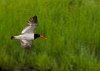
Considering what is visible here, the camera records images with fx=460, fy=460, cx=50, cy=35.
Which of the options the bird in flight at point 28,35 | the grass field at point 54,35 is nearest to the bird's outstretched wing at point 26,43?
the bird in flight at point 28,35

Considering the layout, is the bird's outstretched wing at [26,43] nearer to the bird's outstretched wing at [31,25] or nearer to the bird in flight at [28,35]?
the bird in flight at [28,35]

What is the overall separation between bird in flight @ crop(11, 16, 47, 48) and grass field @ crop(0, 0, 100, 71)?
0.52ft

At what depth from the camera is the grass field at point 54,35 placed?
17.8ft

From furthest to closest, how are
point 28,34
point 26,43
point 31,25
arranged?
point 31,25, point 28,34, point 26,43

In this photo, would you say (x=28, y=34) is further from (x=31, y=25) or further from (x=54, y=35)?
(x=54, y=35)

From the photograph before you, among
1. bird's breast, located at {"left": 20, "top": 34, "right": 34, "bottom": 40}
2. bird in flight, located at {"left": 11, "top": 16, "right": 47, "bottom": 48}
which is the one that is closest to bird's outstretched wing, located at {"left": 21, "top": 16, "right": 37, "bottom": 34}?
bird in flight, located at {"left": 11, "top": 16, "right": 47, "bottom": 48}

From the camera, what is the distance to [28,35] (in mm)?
5480

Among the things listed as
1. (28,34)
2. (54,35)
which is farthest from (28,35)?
(54,35)

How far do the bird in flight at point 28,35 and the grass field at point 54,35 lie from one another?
0.16 m

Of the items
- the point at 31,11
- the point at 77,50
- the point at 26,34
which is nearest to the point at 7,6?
the point at 31,11

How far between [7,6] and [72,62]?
52.4 inches

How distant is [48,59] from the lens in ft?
17.9

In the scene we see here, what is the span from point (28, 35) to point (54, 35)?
402 mm

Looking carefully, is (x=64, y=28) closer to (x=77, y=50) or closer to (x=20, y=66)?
(x=77, y=50)
